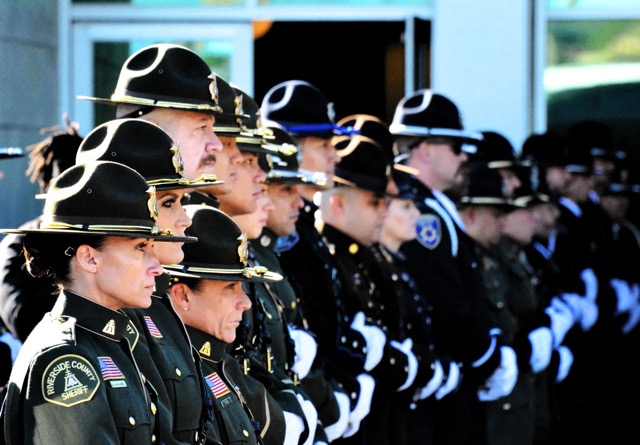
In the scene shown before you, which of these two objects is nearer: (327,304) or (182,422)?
(182,422)

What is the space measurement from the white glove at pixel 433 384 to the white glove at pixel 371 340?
1.93ft

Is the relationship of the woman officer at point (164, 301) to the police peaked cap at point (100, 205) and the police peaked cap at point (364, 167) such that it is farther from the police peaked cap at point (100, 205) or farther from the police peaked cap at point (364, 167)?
the police peaked cap at point (364, 167)

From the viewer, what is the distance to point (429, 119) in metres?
8.53

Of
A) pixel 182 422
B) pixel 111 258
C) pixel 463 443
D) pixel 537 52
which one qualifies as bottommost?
pixel 463 443

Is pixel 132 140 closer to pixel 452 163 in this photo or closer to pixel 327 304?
pixel 327 304

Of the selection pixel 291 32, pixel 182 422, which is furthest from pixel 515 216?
pixel 182 422

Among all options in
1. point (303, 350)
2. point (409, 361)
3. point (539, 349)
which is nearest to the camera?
point (303, 350)

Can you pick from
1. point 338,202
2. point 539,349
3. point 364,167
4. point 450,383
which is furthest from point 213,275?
point 539,349

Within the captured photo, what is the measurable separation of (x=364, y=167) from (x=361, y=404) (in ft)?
4.01

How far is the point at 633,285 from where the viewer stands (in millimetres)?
11953

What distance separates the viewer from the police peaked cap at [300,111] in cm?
715

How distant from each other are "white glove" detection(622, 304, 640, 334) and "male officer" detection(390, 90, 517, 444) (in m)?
3.79

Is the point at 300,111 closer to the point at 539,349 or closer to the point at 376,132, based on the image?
the point at 376,132

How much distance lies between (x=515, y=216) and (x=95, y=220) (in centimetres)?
598
